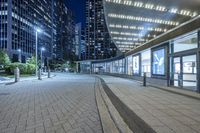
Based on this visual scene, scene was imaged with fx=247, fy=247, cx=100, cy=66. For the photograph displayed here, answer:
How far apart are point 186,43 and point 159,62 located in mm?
5909

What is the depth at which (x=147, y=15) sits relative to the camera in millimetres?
23094

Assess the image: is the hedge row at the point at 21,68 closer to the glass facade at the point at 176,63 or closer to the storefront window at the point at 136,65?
the storefront window at the point at 136,65

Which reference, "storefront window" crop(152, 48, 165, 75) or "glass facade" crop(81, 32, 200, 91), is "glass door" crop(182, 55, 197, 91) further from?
"storefront window" crop(152, 48, 165, 75)

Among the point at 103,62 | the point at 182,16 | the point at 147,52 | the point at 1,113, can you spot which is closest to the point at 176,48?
the point at 182,16

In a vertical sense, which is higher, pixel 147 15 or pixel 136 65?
pixel 147 15

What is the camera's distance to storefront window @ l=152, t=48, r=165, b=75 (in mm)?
21984

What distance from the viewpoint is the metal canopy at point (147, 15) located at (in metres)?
16.6

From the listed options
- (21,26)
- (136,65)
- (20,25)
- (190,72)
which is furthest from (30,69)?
(21,26)

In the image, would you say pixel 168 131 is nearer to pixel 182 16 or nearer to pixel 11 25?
pixel 182 16

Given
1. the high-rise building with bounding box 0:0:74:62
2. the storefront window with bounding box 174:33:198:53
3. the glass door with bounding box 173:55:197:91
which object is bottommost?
the glass door with bounding box 173:55:197:91

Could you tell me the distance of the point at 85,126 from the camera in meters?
6.52

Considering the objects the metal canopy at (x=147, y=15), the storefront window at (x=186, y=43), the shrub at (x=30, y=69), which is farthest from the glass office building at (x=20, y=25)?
the storefront window at (x=186, y=43)

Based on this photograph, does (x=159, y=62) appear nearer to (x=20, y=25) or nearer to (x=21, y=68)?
(x=21, y=68)

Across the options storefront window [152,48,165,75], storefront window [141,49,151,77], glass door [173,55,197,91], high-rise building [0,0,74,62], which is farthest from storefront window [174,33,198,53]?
high-rise building [0,0,74,62]
